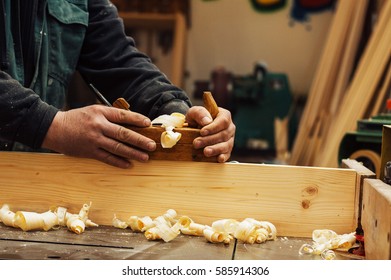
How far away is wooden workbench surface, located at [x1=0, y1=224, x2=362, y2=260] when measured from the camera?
110cm

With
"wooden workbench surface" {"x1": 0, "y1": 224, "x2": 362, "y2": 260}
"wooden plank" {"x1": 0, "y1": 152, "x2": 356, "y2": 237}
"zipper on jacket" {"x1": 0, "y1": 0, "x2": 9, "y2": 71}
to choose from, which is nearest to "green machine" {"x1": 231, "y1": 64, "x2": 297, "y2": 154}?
"zipper on jacket" {"x1": 0, "y1": 0, "x2": 9, "y2": 71}

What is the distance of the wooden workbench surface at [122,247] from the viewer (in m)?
1.10

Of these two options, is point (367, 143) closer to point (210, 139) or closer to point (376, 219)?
point (210, 139)

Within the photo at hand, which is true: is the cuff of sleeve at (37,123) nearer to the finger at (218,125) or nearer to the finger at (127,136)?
the finger at (127,136)

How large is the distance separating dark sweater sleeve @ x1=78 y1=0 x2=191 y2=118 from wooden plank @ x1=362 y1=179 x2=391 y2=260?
87cm

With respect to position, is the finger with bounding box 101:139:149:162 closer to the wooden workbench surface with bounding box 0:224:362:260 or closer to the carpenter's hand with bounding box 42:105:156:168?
the carpenter's hand with bounding box 42:105:156:168

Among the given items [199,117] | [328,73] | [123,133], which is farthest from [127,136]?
[328,73]

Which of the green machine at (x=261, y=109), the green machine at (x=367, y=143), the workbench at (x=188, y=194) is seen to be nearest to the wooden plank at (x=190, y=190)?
the workbench at (x=188, y=194)

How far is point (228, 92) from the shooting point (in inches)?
160

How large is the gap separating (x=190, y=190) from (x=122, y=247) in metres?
0.25

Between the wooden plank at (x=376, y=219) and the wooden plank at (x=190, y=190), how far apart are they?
0.39ft
